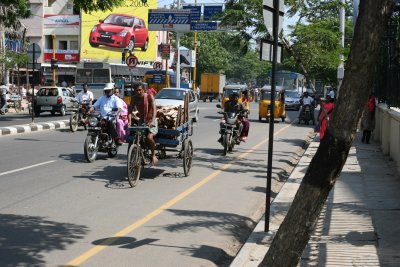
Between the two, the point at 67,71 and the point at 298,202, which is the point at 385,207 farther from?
the point at 67,71

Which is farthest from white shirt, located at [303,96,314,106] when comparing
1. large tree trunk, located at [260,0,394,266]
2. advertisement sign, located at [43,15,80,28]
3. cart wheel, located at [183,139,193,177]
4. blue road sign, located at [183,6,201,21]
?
advertisement sign, located at [43,15,80,28]

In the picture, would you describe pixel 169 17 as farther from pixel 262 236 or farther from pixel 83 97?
pixel 262 236

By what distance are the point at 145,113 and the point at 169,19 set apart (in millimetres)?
32260

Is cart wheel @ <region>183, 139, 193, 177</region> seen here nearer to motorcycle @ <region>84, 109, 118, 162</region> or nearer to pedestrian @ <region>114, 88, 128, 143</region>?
pedestrian @ <region>114, 88, 128, 143</region>

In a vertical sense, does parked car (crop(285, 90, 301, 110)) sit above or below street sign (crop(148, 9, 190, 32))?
below

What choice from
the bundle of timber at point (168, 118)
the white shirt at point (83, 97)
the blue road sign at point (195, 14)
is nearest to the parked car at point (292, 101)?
the blue road sign at point (195, 14)

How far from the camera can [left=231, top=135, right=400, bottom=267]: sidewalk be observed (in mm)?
6504

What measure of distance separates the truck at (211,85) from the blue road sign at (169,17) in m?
20.6

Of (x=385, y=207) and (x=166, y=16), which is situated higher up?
(x=166, y=16)

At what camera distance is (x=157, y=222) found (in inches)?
323

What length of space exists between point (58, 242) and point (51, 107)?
2448 centimetres

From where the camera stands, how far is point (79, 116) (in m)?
22.7

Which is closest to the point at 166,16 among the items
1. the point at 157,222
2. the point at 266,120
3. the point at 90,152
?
the point at 266,120

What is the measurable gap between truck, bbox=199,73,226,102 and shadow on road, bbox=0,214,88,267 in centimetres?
5621
